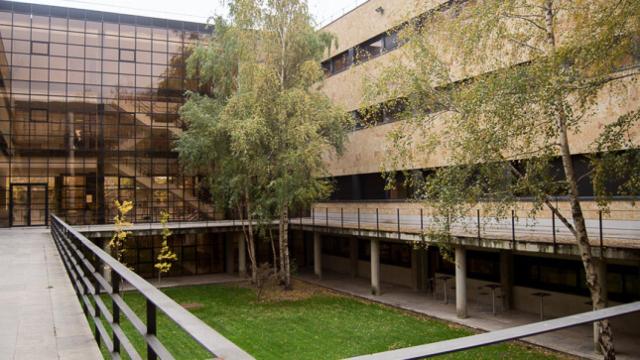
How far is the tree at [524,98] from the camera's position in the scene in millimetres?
10961

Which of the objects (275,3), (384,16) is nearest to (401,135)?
(275,3)

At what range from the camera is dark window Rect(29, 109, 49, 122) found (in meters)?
32.4

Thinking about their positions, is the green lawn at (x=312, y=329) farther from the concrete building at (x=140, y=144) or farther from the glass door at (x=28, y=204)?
the glass door at (x=28, y=204)

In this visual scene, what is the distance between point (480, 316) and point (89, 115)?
26370mm

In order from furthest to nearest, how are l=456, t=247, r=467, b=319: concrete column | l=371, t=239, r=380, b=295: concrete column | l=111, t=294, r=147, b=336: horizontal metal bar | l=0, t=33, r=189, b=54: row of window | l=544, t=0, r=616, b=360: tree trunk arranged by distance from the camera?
l=0, t=33, r=189, b=54: row of window → l=371, t=239, r=380, b=295: concrete column → l=456, t=247, r=467, b=319: concrete column → l=544, t=0, r=616, b=360: tree trunk → l=111, t=294, r=147, b=336: horizontal metal bar

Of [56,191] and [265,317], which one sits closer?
[265,317]

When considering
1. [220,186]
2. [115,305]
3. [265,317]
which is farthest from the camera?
[220,186]

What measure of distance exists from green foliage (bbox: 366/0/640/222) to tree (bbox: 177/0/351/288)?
836 cm

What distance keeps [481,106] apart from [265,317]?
12.2m

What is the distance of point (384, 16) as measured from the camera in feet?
89.9

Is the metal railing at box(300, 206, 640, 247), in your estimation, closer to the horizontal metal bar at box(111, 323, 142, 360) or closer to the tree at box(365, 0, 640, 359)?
the tree at box(365, 0, 640, 359)

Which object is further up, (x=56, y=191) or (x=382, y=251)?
(x=56, y=191)

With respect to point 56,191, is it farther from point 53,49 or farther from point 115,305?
point 115,305

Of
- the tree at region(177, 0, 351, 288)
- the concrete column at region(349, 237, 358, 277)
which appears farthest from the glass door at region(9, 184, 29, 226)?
the concrete column at region(349, 237, 358, 277)
